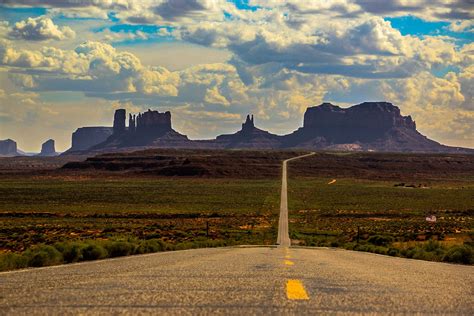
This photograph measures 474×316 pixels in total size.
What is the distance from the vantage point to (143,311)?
6.36 metres

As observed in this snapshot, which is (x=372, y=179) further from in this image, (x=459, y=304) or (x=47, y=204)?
(x=459, y=304)

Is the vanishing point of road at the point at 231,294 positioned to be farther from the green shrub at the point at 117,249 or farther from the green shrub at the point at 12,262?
the green shrub at the point at 117,249

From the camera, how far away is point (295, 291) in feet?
25.8

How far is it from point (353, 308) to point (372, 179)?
16286cm

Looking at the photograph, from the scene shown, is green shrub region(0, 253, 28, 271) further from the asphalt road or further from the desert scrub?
the asphalt road

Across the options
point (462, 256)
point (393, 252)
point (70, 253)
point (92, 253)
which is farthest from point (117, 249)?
point (393, 252)

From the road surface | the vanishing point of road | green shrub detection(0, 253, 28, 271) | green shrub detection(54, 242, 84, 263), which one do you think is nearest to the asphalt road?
the vanishing point of road

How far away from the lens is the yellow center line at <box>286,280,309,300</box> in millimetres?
7345

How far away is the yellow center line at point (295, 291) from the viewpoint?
7.34 metres

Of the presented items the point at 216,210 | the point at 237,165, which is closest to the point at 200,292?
the point at 216,210

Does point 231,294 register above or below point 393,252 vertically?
above

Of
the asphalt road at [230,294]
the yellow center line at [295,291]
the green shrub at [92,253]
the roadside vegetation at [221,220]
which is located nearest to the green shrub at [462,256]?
the roadside vegetation at [221,220]

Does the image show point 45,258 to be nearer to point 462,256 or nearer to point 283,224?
point 462,256

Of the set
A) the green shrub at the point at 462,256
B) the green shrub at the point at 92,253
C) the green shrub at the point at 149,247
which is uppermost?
the green shrub at the point at 92,253
